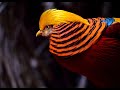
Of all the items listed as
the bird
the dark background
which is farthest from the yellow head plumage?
the dark background

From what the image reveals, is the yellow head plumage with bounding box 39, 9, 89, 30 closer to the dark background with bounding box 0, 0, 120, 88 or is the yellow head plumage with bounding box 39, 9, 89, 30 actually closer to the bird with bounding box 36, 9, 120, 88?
the bird with bounding box 36, 9, 120, 88

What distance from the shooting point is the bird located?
1109 millimetres

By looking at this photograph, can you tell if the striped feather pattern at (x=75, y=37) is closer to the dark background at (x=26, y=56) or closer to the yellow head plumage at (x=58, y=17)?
the yellow head plumage at (x=58, y=17)

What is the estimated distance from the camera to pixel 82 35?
112cm

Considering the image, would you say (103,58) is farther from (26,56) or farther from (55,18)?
(26,56)

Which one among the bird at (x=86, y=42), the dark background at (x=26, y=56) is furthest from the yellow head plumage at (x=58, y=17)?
the dark background at (x=26, y=56)

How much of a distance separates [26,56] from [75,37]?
384 millimetres

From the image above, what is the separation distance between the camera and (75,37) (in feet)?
3.67

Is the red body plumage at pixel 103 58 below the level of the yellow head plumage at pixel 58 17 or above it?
below

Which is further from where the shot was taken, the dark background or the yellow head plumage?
the dark background

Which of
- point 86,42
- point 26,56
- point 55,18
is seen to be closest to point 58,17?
point 55,18

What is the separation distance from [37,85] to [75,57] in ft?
1.23

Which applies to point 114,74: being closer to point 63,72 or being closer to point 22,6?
point 63,72

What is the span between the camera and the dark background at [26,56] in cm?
139
